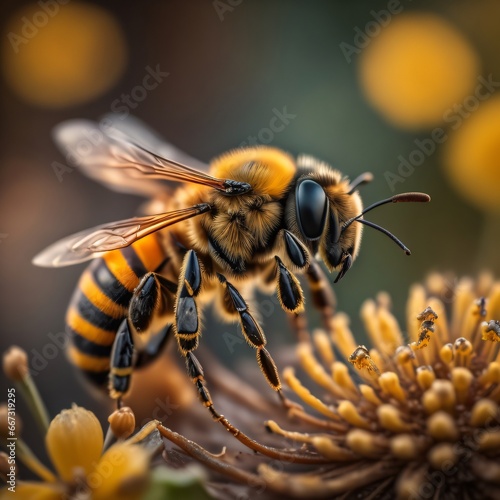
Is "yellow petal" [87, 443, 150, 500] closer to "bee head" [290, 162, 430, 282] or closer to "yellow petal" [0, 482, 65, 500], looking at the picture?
"yellow petal" [0, 482, 65, 500]

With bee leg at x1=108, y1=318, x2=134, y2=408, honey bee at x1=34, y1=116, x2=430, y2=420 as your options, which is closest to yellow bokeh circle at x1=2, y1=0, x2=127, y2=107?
honey bee at x1=34, y1=116, x2=430, y2=420

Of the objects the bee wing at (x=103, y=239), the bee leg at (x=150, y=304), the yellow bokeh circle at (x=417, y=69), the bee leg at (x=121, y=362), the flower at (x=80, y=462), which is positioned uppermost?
the yellow bokeh circle at (x=417, y=69)

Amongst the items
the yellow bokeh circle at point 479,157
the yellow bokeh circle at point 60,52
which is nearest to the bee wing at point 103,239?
the yellow bokeh circle at point 479,157

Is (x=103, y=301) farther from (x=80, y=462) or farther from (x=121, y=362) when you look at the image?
(x=80, y=462)

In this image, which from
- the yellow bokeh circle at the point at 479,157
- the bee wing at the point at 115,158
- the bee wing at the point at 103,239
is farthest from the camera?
the yellow bokeh circle at the point at 479,157

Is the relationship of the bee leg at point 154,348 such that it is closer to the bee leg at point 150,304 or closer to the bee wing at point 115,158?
the bee leg at point 150,304

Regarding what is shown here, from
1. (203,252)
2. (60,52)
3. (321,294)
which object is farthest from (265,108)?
(203,252)

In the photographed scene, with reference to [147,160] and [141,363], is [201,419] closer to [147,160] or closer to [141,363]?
[141,363]
